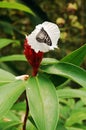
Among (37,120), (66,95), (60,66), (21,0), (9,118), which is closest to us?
(37,120)

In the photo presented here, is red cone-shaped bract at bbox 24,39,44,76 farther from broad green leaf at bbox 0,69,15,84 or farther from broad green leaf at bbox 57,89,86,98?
broad green leaf at bbox 57,89,86,98

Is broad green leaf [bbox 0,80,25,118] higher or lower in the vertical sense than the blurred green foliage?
lower

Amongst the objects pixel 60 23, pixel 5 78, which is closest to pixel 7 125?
pixel 5 78

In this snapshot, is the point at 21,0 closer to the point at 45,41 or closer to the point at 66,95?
the point at 66,95

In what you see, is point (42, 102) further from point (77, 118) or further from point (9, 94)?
point (77, 118)

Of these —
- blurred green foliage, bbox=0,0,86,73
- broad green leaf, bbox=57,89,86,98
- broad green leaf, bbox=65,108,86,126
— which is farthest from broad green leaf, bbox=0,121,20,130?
blurred green foliage, bbox=0,0,86,73

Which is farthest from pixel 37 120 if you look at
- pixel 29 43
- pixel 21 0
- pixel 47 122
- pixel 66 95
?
pixel 21 0

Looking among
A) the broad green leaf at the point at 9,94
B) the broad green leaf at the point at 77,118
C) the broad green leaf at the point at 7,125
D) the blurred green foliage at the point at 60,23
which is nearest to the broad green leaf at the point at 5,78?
the broad green leaf at the point at 9,94

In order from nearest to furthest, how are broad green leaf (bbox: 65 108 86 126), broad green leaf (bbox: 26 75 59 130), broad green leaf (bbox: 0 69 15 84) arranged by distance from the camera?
broad green leaf (bbox: 26 75 59 130)
broad green leaf (bbox: 0 69 15 84)
broad green leaf (bbox: 65 108 86 126)
